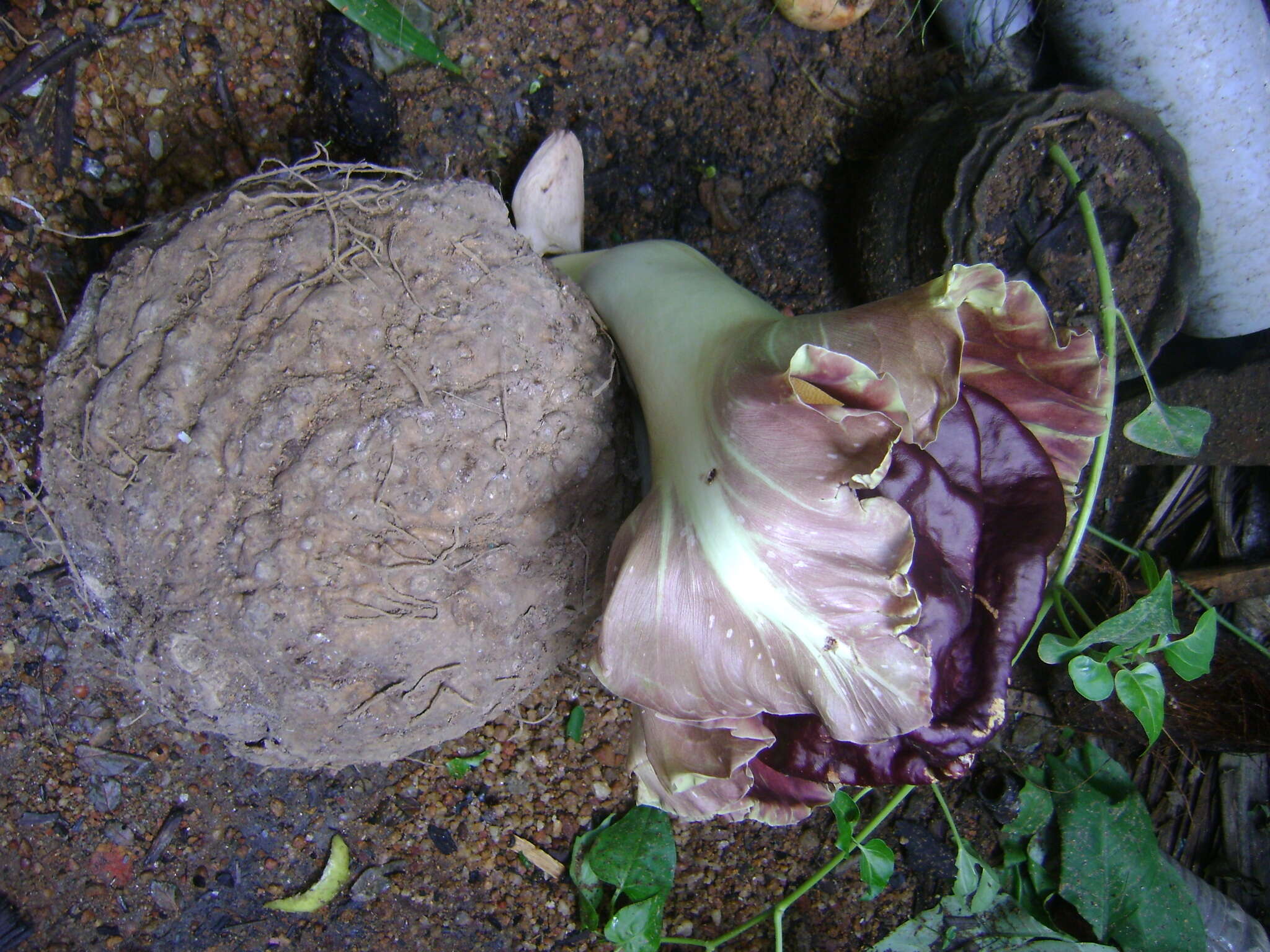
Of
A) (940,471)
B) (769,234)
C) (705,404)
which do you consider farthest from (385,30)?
(940,471)

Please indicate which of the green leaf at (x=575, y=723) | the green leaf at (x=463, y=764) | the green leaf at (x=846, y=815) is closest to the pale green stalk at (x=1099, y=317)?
the green leaf at (x=846, y=815)

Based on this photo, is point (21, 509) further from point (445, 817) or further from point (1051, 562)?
point (1051, 562)

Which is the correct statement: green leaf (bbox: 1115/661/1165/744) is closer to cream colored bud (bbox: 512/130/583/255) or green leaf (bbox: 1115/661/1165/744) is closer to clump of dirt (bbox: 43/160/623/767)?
clump of dirt (bbox: 43/160/623/767)

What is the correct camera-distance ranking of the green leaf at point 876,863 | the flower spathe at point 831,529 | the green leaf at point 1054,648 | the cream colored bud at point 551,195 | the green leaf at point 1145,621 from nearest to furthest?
the flower spathe at point 831,529, the green leaf at point 1145,621, the green leaf at point 1054,648, the cream colored bud at point 551,195, the green leaf at point 876,863

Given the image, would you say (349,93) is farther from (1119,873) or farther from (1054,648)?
(1119,873)

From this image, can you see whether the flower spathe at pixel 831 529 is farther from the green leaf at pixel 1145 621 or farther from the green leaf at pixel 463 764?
the green leaf at pixel 463 764

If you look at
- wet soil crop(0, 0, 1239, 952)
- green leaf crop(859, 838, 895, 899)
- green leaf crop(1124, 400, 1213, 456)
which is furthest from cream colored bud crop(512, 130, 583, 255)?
green leaf crop(859, 838, 895, 899)

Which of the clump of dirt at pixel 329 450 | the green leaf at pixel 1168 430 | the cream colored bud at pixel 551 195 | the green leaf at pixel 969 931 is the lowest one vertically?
the green leaf at pixel 969 931
